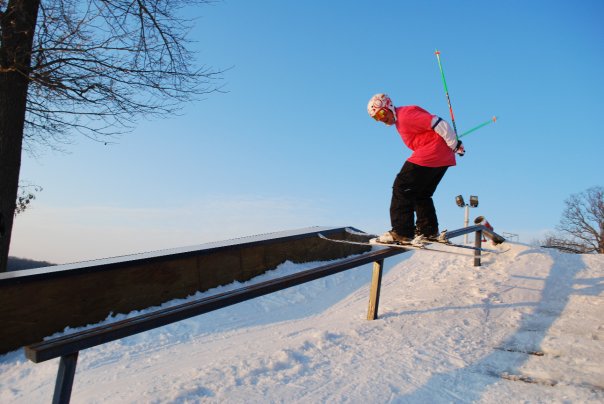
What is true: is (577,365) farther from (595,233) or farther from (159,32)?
(595,233)

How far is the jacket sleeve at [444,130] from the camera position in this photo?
15.8 feet

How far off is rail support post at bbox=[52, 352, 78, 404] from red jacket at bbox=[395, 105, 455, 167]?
399 cm

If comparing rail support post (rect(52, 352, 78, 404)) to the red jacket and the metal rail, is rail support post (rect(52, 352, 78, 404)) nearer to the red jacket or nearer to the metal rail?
the metal rail

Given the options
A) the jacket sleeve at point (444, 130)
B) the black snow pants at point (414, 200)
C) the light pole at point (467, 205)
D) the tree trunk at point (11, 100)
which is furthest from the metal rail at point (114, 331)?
the light pole at point (467, 205)

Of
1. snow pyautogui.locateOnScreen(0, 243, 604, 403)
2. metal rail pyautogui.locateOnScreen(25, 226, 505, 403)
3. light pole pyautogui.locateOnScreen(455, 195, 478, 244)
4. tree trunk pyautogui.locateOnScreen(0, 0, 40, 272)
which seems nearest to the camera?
metal rail pyautogui.locateOnScreen(25, 226, 505, 403)

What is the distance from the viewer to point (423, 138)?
16.7ft

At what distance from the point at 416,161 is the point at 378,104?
2.61 ft

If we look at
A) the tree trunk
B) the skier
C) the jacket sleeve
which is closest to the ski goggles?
the skier

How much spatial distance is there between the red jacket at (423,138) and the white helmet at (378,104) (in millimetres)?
116

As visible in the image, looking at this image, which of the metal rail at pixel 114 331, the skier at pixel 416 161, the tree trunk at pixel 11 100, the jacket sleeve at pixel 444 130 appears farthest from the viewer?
the tree trunk at pixel 11 100

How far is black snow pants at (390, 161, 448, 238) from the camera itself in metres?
5.08

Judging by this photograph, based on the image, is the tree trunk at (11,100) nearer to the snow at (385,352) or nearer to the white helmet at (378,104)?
the snow at (385,352)

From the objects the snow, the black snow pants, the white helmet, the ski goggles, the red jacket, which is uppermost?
the white helmet

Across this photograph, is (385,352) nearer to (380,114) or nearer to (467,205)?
(380,114)
